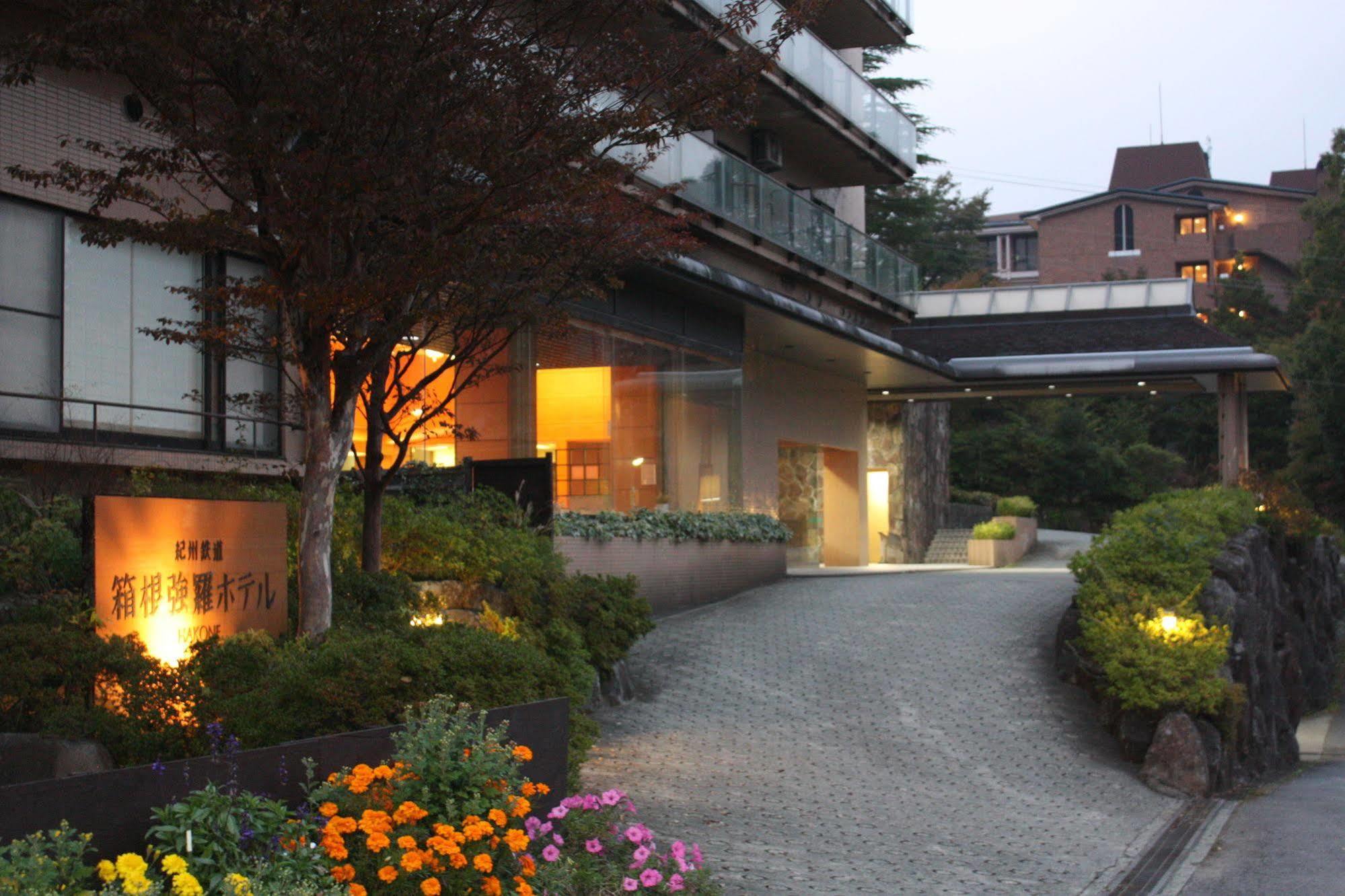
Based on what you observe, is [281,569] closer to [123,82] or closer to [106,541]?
[106,541]

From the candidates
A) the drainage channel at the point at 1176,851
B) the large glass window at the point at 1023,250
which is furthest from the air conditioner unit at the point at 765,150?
the large glass window at the point at 1023,250

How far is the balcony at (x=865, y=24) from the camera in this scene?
27234mm

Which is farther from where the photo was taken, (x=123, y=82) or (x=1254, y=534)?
(x=1254, y=534)

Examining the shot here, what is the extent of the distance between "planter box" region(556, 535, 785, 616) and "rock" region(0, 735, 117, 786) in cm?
956

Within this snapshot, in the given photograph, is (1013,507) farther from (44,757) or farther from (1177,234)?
(1177,234)

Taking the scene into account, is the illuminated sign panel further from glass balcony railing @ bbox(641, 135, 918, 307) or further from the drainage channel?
glass balcony railing @ bbox(641, 135, 918, 307)

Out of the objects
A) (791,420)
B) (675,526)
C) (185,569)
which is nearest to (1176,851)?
(185,569)

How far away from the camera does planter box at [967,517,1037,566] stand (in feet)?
106

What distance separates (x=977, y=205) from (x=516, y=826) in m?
62.5

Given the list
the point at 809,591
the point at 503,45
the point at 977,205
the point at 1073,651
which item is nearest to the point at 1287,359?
the point at 977,205

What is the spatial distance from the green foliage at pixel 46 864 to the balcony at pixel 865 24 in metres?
24.0

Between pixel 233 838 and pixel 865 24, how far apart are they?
83.1 ft

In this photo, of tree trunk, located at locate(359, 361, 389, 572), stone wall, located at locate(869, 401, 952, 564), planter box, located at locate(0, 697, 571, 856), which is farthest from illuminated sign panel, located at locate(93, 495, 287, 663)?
stone wall, located at locate(869, 401, 952, 564)

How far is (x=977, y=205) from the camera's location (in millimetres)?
66125
